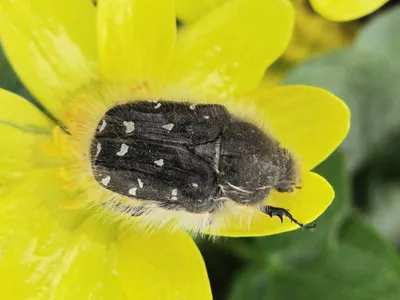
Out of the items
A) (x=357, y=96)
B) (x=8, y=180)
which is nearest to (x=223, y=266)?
(x=357, y=96)

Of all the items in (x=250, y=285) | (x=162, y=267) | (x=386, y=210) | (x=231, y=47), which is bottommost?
(x=386, y=210)

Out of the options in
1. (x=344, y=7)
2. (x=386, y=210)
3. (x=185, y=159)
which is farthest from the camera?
(x=386, y=210)

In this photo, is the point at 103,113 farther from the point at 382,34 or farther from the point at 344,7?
the point at 382,34

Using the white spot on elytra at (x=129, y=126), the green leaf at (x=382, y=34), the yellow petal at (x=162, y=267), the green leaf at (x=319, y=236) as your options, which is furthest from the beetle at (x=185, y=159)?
the green leaf at (x=382, y=34)

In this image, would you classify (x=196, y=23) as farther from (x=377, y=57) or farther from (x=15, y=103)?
(x=377, y=57)

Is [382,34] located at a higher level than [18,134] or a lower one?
lower

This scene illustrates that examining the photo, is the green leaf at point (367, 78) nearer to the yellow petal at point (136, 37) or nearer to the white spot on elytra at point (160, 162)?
the yellow petal at point (136, 37)

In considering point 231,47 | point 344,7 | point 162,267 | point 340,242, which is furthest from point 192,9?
point 340,242

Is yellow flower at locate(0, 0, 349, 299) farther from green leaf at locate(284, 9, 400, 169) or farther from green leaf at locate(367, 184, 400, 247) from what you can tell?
green leaf at locate(367, 184, 400, 247)
